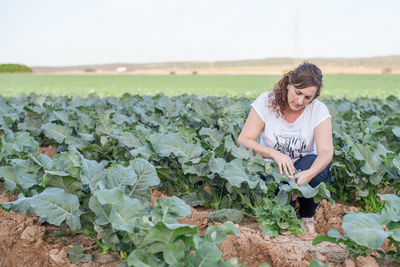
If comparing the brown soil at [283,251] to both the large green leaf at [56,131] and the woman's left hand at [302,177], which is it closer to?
the woman's left hand at [302,177]

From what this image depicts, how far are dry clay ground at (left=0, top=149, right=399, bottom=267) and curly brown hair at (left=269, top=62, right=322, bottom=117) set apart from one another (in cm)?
98

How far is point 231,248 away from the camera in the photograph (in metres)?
2.63

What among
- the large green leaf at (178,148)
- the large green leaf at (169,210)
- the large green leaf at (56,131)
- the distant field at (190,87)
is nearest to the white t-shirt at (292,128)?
the large green leaf at (178,148)

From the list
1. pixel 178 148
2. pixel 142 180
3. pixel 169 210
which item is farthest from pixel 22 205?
pixel 178 148

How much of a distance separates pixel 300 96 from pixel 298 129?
16.3 inches

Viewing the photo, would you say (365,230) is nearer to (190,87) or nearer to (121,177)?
(121,177)

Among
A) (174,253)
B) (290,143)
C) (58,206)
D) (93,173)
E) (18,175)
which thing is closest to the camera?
(174,253)

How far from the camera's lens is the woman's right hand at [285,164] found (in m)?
3.14

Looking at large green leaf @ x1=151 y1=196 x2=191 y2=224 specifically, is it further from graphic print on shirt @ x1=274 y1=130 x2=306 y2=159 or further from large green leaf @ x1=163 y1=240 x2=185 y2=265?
graphic print on shirt @ x1=274 y1=130 x2=306 y2=159

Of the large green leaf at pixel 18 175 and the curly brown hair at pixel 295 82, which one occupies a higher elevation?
the curly brown hair at pixel 295 82

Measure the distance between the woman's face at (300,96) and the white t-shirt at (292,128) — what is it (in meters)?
0.22

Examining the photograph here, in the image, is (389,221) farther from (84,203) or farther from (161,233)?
(84,203)

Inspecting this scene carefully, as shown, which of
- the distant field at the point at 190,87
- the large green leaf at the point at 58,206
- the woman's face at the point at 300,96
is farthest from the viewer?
the distant field at the point at 190,87

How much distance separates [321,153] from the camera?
330cm
